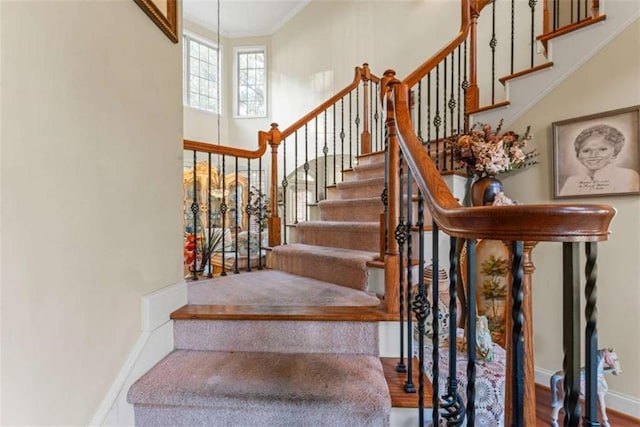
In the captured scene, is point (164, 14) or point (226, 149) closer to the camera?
point (164, 14)

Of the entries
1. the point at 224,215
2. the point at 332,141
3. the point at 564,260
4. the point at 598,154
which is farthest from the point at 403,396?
the point at 332,141

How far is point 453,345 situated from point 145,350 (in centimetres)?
116

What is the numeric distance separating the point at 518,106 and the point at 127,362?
9.38 ft

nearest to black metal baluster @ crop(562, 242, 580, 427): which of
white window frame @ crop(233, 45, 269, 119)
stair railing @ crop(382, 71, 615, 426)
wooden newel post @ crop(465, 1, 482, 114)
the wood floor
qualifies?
stair railing @ crop(382, 71, 615, 426)

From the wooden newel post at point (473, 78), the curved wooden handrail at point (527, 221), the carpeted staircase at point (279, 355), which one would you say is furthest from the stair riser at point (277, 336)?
the wooden newel post at point (473, 78)

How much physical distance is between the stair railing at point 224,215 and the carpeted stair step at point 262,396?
0.84 metres

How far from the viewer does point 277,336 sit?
141cm

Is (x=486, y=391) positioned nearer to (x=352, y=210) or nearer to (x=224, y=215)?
(x=352, y=210)

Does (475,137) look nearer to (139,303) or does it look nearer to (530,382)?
(530,382)

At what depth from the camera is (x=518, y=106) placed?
232 cm

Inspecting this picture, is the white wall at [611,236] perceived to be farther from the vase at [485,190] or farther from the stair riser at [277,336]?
the stair riser at [277,336]

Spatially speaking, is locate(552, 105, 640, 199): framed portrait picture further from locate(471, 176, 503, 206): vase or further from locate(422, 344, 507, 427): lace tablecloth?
locate(422, 344, 507, 427): lace tablecloth

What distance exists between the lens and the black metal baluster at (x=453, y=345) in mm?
737

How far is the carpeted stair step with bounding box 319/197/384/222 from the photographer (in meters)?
2.30
